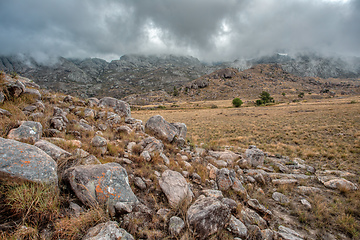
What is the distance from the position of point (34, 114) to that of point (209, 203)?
712 centimetres

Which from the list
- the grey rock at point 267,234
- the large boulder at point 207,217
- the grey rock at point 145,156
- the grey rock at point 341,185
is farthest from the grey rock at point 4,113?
the grey rock at point 341,185

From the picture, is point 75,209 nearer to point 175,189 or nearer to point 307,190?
point 175,189

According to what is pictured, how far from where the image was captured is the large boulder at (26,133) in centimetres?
380

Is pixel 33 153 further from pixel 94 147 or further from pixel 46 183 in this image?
pixel 94 147

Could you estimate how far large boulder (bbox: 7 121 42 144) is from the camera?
380 cm

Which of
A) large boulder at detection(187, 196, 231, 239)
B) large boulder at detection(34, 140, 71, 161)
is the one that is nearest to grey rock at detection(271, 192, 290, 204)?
large boulder at detection(187, 196, 231, 239)

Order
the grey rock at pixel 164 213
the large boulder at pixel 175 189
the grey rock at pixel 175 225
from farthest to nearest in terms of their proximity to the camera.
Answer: the large boulder at pixel 175 189, the grey rock at pixel 164 213, the grey rock at pixel 175 225

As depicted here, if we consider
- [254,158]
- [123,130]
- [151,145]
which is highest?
[123,130]

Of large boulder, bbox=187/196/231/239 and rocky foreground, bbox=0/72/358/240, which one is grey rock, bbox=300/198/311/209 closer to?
rocky foreground, bbox=0/72/358/240

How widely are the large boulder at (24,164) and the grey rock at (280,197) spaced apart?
684 cm

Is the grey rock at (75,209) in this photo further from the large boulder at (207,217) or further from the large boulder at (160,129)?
the large boulder at (160,129)

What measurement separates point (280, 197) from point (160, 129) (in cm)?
647

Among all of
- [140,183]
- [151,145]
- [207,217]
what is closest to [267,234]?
[207,217]

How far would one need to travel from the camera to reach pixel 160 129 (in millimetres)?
8648
